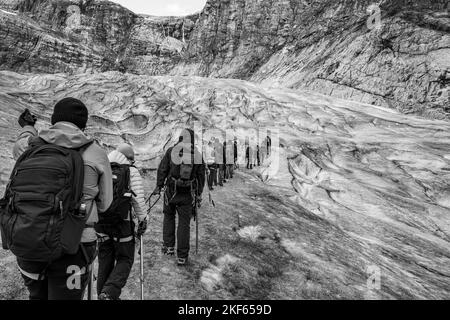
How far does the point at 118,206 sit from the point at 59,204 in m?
1.84

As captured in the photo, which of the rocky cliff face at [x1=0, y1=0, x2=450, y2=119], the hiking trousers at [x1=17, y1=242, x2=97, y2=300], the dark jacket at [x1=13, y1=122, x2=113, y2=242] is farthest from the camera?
the rocky cliff face at [x1=0, y1=0, x2=450, y2=119]

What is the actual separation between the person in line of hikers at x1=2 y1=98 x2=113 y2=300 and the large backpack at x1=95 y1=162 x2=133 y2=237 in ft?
3.67

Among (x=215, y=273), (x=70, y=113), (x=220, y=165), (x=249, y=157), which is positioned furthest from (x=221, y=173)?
(x=70, y=113)

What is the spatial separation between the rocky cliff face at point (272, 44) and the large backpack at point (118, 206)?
4620cm

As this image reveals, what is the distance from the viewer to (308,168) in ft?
84.1

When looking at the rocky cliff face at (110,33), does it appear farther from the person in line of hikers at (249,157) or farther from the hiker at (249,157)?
the hiker at (249,157)

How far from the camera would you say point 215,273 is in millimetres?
8031

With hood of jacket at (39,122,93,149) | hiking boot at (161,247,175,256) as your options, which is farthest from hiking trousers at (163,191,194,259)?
hood of jacket at (39,122,93,149)

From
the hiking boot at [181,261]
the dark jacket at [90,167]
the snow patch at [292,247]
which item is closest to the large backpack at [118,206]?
the dark jacket at [90,167]

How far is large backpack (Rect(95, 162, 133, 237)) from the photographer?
206 inches

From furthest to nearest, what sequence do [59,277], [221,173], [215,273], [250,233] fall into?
[221,173], [250,233], [215,273], [59,277]

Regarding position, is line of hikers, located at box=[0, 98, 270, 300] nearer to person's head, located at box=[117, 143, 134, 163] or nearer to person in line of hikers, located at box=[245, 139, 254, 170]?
person's head, located at box=[117, 143, 134, 163]

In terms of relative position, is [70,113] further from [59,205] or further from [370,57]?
[370,57]
